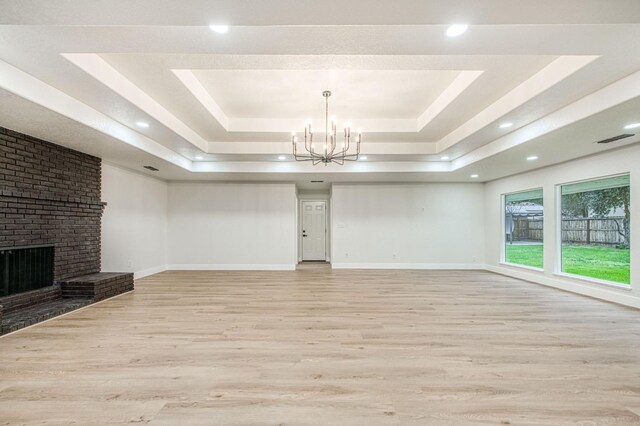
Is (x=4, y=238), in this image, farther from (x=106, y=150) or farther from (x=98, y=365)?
(x=98, y=365)

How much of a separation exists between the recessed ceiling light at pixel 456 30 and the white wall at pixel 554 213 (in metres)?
4.26

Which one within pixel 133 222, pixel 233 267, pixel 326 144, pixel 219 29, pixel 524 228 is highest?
pixel 219 29

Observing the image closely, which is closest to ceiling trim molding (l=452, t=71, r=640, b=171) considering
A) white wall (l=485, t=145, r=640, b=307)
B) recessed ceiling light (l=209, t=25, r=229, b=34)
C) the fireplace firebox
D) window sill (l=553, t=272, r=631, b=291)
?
white wall (l=485, t=145, r=640, b=307)

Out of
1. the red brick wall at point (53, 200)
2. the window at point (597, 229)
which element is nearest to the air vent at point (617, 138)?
the window at point (597, 229)

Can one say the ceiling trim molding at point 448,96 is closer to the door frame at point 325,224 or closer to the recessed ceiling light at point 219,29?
the recessed ceiling light at point 219,29

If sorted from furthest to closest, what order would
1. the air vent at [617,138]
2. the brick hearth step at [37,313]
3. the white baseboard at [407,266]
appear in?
the white baseboard at [407,266], the air vent at [617,138], the brick hearth step at [37,313]

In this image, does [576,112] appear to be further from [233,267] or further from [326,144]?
[233,267]

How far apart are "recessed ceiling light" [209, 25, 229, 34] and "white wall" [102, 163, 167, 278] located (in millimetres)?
4747

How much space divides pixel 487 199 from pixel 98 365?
837cm

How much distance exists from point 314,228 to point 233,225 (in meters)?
3.06

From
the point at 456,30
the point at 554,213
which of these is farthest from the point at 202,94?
the point at 554,213

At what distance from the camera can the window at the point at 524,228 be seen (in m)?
6.49

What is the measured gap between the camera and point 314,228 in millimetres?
10289

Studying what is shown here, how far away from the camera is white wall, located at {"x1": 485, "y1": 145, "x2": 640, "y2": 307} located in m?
4.48
